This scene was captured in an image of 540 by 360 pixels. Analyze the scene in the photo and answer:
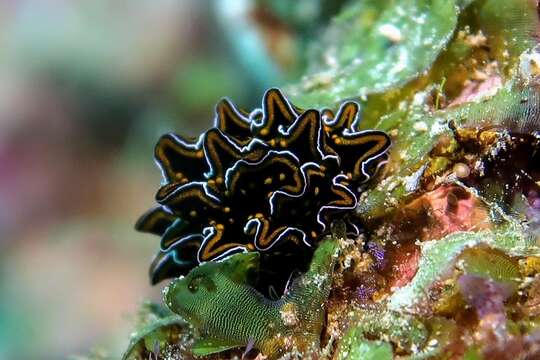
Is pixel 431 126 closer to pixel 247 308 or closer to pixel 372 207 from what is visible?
pixel 372 207

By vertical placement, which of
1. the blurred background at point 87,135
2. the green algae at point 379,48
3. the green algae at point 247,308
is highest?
the blurred background at point 87,135

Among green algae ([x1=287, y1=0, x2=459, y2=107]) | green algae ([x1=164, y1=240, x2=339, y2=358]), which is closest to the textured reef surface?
green algae ([x1=164, y1=240, x2=339, y2=358])

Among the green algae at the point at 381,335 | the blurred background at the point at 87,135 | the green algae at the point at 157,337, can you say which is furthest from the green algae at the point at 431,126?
the blurred background at the point at 87,135

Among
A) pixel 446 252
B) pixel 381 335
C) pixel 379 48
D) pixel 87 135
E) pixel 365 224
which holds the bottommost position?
pixel 381 335

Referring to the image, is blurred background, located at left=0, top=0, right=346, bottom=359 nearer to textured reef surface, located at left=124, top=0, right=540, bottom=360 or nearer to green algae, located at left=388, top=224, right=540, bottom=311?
textured reef surface, located at left=124, top=0, right=540, bottom=360

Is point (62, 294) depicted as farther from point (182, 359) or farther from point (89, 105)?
point (182, 359)

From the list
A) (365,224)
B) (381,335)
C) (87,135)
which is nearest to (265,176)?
(365,224)

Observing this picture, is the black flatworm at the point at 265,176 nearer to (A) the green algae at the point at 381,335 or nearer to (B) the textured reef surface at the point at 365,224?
(B) the textured reef surface at the point at 365,224
